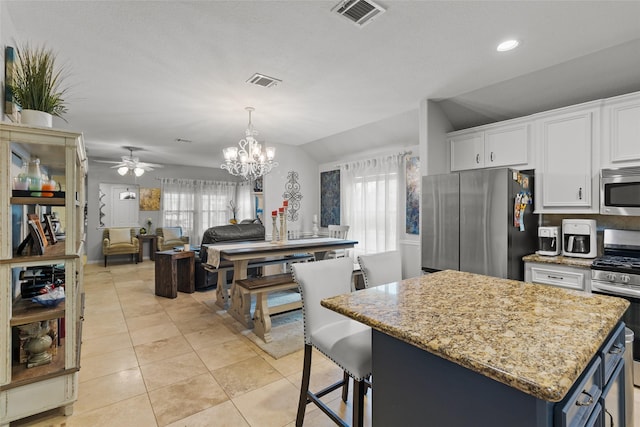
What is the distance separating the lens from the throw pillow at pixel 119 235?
718cm

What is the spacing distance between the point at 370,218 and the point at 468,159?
7.16ft

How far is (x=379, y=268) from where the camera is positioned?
196 cm

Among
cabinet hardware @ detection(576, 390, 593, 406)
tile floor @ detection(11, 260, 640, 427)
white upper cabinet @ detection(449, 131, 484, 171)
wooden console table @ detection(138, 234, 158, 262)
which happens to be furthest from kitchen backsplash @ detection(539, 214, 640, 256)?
wooden console table @ detection(138, 234, 158, 262)

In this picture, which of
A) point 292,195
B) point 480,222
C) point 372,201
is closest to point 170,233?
point 292,195

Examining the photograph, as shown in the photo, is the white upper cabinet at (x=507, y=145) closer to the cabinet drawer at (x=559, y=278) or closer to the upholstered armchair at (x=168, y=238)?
the cabinet drawer at (x=559, y=278)

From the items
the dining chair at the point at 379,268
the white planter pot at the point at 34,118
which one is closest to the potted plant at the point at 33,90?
the white planter pot at the point at 34,118

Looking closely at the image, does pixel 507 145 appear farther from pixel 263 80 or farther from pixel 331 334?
pixel 331 334

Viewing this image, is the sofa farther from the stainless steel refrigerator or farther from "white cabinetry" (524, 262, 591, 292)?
"white cabinetry" (524, 262, 591, 292)

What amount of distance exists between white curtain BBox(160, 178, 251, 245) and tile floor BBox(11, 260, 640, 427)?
461 cm

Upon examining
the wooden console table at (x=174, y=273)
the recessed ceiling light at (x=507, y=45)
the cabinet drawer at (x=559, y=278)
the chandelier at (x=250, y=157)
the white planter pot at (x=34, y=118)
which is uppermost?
the recessed ceiling light at (x=507, y=45)

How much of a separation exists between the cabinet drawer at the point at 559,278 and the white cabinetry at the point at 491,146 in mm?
→ 1121

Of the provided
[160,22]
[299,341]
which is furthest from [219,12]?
[299,341]

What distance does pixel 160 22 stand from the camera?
6.59 ft

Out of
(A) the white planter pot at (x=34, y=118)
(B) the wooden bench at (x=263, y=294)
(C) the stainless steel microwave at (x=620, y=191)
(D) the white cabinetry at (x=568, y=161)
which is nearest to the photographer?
(A) the white planter pot at (x=34, y=118)
